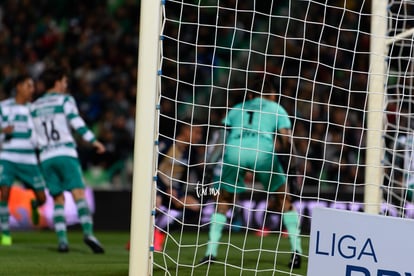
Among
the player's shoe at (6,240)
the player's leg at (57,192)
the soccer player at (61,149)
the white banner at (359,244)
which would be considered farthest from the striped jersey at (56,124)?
the white banner at (359,244)

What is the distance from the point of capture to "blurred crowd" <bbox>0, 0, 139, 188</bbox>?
662 inches

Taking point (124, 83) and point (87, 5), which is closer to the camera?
point (124, 83)

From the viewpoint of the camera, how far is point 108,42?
18.4 metres

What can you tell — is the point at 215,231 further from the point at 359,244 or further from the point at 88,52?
the point at 88,52

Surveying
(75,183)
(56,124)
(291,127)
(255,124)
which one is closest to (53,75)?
(56,124)

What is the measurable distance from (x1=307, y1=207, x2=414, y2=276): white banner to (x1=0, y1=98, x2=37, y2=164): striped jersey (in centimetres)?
607

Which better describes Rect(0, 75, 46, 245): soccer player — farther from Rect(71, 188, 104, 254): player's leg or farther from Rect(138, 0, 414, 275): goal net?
Rect(138, 0, 414, 275): goal net

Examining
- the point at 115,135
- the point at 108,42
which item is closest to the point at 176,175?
the point at 115,135

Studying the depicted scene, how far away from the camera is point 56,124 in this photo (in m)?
10.6

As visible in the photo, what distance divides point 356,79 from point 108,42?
458 centimetres

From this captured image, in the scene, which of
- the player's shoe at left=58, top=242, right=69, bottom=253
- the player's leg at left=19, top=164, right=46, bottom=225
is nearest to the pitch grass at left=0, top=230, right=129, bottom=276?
the player's shoe at left=58, top=242, right=69, bottom=253

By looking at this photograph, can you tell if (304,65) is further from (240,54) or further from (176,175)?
(176,175)

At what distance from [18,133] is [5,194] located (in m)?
0.70

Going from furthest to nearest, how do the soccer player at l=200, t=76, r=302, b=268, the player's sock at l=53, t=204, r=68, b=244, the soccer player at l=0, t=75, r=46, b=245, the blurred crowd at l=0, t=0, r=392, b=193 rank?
the blurred crowd at l=0, t=0, r=392, b=193
the soccer player at l=0, t=75, r=46, b=245
the player's sock at l=53, t=204, r=68, b=244
the soccer player at l=200, t=76, r=302, b=268
